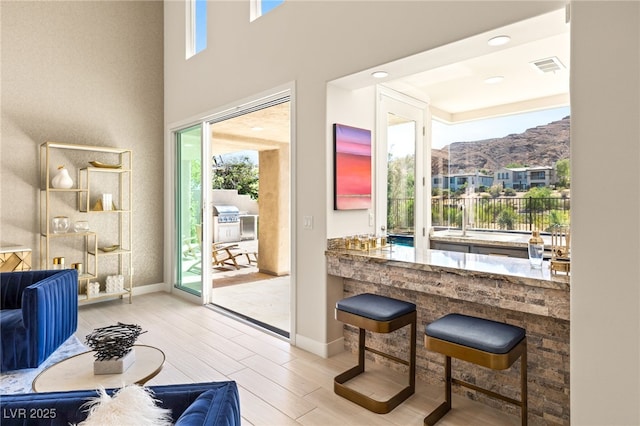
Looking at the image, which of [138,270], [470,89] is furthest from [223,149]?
[470,89]

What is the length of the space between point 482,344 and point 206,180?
3924mm

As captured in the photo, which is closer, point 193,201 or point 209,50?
point 209,50

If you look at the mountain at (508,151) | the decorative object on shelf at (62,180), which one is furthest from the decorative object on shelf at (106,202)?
the mountain at (508,151)

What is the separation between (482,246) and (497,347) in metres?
2.65

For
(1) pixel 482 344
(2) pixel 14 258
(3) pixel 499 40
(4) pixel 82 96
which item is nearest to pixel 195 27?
(4) pixel 82 96

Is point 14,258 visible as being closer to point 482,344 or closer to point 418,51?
point 418,51

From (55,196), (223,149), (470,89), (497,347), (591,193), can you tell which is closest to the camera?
(591,193)

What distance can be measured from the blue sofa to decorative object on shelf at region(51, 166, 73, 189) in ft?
4.78

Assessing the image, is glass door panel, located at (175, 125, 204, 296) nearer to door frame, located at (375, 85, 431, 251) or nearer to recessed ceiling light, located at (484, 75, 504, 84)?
door frame, located at (375, 85, 431, 251)

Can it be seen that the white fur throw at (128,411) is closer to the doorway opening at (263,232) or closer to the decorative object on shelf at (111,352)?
the decorative object on shelf at (111,352)

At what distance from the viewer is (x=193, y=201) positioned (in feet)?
16.9

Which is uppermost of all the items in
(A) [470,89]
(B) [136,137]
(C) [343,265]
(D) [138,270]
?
(A) [470,89]

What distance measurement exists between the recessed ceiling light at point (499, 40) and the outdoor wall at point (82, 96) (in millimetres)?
4774

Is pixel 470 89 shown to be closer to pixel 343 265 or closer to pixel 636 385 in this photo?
pixel 343 265
